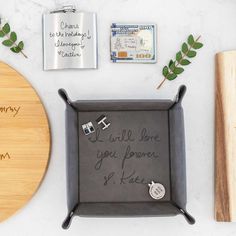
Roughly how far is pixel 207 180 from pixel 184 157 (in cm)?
14

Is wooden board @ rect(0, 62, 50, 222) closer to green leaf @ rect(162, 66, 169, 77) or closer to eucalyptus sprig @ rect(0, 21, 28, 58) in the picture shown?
eucalyptus sprig @ rect(0, 21, 28, 58)

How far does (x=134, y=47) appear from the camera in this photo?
3.80 ft

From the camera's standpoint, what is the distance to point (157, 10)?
1.17m

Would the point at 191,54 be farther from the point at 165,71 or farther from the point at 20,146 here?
the point at 20,146

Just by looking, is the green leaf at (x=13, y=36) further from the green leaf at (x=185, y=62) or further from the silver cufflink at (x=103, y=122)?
the green leaf at (x=185, y=62)

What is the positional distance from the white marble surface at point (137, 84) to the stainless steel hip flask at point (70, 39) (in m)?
0.03

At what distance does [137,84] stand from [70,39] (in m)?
0.24

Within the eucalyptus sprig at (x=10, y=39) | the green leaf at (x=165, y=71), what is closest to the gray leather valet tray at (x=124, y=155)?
the green leaf at (x=165, y=71)

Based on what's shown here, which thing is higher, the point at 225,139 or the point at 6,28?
the point at 6,28

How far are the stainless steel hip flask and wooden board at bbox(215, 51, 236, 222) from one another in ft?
1.28

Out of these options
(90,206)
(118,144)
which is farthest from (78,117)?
(90,206)

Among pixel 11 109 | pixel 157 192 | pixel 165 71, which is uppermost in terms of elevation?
pixel 165 71

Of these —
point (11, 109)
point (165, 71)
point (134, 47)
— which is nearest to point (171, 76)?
point (165, 71)

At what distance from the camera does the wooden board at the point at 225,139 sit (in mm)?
1137
